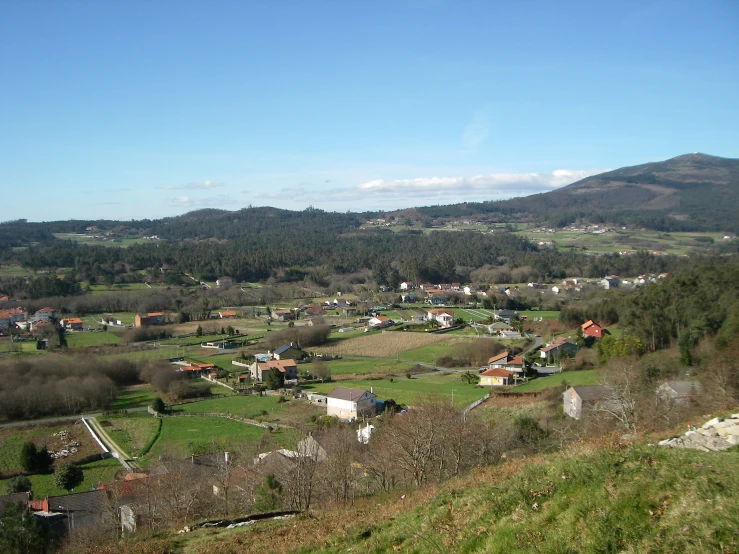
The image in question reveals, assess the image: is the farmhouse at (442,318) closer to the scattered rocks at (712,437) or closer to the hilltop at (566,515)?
the scattered rocks at (712,437)

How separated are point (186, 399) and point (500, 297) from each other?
117ft

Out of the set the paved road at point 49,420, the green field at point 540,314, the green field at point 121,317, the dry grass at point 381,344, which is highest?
the green field at point 121,317

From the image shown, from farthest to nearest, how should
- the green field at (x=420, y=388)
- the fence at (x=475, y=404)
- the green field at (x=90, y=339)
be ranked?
the green field at (x=90, y=339) < the green field at (x=420, y=388) < the fence at (x=475, y=404)

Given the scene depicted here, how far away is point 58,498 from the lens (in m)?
14.9

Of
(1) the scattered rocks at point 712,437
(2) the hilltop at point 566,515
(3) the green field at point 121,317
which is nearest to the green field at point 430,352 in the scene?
(1) the scattered rocks at point 712,437

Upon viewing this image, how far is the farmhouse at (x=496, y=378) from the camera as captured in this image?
28781mm

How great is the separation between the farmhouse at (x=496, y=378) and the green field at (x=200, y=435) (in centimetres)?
1179

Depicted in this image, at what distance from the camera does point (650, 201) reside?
137125 millimetres

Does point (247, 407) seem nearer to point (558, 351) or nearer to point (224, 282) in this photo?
point (558, 351)

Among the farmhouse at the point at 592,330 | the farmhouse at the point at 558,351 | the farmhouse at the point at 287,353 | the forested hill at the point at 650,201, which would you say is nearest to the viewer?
the farmhouse at the point at 558,351

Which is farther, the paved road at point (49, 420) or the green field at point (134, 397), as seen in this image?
the green field at point (134, 397)

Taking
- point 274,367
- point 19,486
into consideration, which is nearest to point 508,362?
point 274,367

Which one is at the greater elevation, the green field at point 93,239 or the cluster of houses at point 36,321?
the green field at point 93,239

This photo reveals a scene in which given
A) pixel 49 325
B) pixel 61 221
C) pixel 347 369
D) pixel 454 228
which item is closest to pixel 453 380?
pixel 347 369
